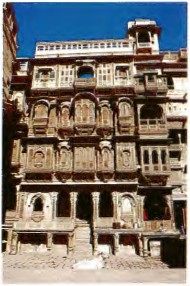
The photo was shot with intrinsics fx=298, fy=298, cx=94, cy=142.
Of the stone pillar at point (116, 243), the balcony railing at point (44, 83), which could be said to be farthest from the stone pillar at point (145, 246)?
the balcony railing at point (44, 83)

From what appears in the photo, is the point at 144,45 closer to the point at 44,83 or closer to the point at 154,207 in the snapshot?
the point at 44,83

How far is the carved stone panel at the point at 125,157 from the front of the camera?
22031mm

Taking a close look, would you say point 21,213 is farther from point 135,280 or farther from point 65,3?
point 65,3

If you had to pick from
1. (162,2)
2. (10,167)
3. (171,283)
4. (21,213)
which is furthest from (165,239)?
(162,2)

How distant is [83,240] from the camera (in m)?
20.5

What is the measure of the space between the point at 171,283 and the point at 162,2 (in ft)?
39.4

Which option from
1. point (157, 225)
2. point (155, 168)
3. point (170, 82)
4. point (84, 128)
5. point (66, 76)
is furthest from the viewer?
point (170, 82)

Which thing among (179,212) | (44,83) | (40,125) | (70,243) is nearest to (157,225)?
(179,212)

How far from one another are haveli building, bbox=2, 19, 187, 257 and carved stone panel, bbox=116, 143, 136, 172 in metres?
0.08

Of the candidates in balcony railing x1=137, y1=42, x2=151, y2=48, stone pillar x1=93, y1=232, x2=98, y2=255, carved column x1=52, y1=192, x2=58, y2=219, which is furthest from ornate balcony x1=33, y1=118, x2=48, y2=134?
balcony railing x1=137, y1=42, x2=151, y2=48

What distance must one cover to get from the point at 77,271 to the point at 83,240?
5088mm

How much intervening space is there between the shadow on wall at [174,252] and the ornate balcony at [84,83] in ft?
43.6

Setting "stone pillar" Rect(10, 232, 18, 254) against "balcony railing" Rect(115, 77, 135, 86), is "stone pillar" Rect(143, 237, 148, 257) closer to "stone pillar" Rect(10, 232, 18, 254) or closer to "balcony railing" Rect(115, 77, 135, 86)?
"stone pillar" Rect(10, 232, 18, 254)

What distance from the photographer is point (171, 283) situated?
12.1m
